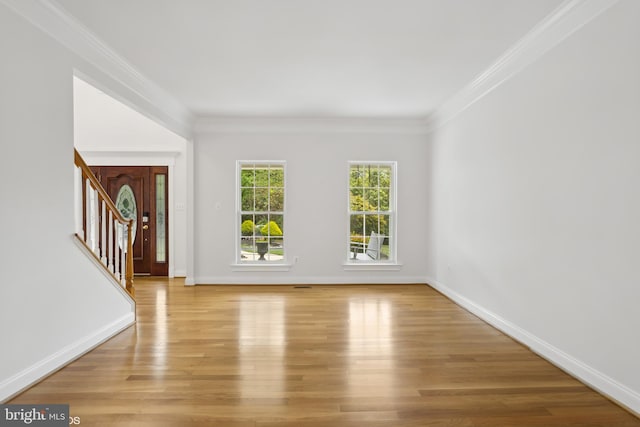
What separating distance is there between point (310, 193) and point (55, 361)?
4.31 metres

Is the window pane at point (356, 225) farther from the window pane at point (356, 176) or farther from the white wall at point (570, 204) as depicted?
the white wall at point (570, 204)

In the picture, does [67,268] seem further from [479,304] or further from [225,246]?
[479,304]

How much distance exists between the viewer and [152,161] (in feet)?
23.8

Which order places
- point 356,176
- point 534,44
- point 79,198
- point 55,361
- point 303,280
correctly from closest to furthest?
point 55,361, point 534,44, point 79,198, point 303,280, point 356,176

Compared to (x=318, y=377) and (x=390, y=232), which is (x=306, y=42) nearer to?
(x=318, y=377)

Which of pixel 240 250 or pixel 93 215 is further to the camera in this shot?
pixel 240 250

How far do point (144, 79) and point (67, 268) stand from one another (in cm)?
236

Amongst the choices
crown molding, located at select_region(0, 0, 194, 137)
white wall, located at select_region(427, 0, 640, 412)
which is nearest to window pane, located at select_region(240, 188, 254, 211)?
crown molding, located at select_region(0, 0, 194, 137)

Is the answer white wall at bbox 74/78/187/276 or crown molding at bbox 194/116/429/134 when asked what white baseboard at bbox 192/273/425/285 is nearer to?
white wall at bbox 74/78/187/276

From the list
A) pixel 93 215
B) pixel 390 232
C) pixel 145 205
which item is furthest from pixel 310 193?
pixel 93 215

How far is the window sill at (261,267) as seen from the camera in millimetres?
6586

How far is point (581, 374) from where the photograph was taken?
2881mm

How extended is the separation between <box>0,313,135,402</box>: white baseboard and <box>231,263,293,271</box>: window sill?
2.60m

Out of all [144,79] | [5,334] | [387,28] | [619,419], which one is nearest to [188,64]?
[144,79]
